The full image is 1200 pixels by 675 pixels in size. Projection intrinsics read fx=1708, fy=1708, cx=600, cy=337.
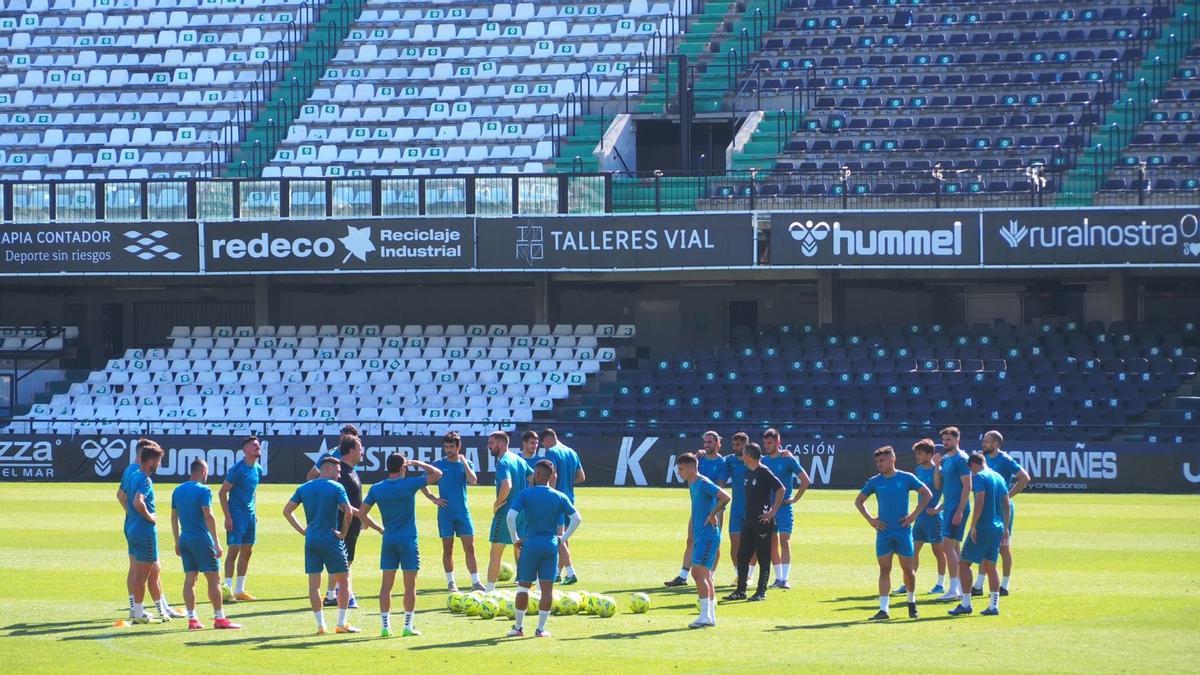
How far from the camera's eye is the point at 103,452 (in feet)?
120

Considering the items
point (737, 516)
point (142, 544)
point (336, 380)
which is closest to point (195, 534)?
point (142, 544)

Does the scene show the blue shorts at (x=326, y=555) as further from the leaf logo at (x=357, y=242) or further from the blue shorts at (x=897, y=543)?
the leaf logo at (x=357, y=242)

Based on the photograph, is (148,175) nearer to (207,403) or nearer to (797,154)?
(207,403)

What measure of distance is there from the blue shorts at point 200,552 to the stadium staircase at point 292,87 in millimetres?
30038

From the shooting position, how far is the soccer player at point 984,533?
16219 millimetres

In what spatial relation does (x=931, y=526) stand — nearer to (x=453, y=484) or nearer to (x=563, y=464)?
(x=563, y=464)

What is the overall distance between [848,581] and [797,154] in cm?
2356

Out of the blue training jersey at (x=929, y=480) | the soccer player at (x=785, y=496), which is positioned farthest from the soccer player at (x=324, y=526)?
the blue training jersey at (x=929, y=480)

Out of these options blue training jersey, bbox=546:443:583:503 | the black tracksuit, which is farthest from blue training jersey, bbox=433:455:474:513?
the black tracksuit

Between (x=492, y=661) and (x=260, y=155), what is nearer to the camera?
(x=492, y=661)

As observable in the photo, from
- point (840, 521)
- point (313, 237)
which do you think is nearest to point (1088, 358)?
point (840, 521)

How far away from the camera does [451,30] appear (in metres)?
49.1

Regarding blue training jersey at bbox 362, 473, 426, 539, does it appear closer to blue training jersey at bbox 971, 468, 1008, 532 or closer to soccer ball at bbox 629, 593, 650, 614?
soccer ball at bbox 629, 593, 650, 614

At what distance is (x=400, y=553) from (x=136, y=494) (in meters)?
2.77
